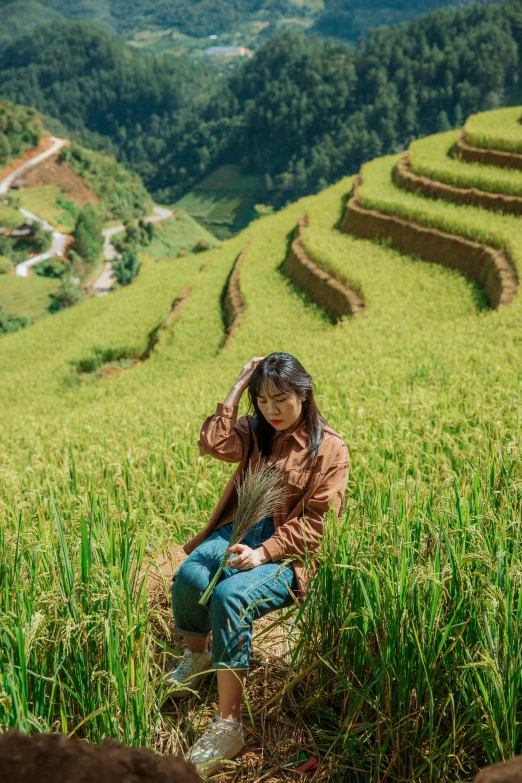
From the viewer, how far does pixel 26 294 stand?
57500mm

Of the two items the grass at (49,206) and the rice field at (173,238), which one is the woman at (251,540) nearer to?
the rice field at (173,238)

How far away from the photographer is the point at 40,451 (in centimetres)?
572

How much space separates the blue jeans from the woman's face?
0.49 metres

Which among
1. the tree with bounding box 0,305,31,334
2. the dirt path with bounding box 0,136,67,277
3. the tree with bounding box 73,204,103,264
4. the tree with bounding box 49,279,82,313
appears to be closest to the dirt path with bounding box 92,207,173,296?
the tree with bounding box 73,204,103,264

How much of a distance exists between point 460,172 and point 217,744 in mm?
18610

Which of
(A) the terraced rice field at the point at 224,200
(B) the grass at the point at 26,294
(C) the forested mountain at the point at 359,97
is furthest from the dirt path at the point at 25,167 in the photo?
(C) the forested mountain at the point at 359,97

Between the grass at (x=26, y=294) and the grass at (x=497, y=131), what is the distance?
3699 centimetres

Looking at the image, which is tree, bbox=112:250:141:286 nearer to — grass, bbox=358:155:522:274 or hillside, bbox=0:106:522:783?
grass, bbox=358:155:522:274

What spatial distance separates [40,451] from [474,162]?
1752cm

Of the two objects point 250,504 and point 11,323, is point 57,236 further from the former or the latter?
point 250,504

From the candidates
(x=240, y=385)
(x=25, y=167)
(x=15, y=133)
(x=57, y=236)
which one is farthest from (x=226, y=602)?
(x=15, y=133)

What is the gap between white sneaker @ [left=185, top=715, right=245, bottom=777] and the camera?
212 cm

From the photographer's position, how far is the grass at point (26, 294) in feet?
180

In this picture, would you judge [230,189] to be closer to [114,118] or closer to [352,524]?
[114,118]
